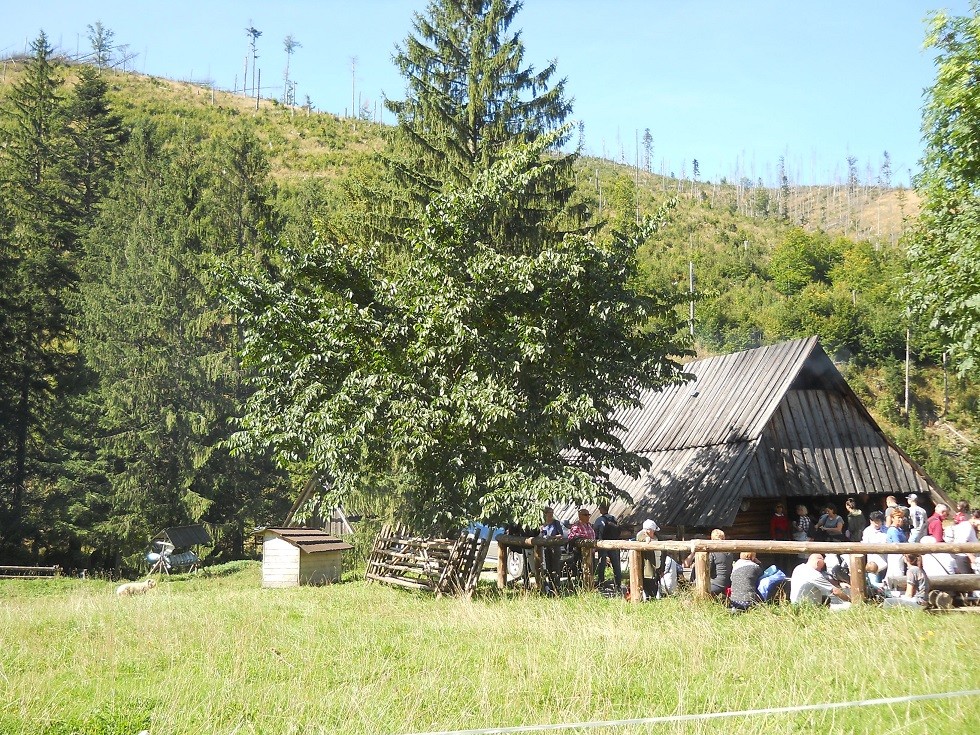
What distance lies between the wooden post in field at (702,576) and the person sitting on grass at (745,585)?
0.44m

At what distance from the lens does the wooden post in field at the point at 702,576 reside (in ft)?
39.3

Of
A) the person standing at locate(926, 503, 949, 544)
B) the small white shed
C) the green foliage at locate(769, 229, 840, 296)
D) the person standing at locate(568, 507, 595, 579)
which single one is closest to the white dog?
the small white shed

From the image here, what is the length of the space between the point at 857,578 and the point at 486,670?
17.8 feet

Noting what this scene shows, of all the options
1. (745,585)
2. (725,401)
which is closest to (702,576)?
(745,585)

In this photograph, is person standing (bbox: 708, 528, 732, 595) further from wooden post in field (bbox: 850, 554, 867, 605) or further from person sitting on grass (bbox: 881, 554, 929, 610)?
person sitting on grass (bbox: 881, 554, 929, 610)

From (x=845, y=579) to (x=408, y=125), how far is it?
53.4 feet

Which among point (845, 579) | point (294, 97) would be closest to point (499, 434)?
point (845, 579)

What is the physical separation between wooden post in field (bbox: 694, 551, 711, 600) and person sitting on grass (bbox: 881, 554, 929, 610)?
231 centimetres

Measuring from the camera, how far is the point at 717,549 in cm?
1169

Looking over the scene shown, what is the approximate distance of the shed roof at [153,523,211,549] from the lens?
106 ft

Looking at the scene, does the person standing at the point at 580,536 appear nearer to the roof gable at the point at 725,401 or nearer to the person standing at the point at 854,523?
the roof gable at the point at 725,401

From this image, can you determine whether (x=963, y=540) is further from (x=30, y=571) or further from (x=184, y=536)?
(x=30, y=571)

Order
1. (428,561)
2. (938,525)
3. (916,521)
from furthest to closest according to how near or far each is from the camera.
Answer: (428,561) → (916,521) → (938,525)

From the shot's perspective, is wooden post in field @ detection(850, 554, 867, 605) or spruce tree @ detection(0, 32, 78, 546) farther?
spruce tree @ detection(0, 32, 78, 546)
